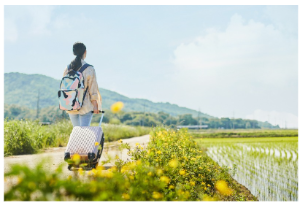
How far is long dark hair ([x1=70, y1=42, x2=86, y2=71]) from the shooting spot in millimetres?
4254

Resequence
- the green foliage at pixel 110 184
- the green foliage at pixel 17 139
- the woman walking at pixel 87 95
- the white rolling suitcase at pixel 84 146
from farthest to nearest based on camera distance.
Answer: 1. the green foliage at pixel 17 139
2. the woman walking at pixel 87 95
3. the white rolling suitcase at pixel 84 146
4. the green foliage at pixel 110 184

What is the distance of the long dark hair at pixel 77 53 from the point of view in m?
4.25

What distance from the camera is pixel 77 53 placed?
4.32 metres

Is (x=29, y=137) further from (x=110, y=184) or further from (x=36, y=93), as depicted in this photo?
(x=36, y=93)

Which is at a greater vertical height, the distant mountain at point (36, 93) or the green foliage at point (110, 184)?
the distant mountain at point (36, 93)

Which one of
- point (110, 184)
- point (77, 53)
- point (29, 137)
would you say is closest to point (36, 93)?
point (29, 137)

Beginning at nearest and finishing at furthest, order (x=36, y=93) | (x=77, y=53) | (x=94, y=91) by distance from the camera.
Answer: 1. (x=94, y=91)
2. (x=77, y=53)
3. (x=36, y=93)

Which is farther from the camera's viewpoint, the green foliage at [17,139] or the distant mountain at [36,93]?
the distant mountain at [36,93]

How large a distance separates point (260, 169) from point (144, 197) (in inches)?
208

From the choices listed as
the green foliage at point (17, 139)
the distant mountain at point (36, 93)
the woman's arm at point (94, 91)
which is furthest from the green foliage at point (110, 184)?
the distant mountain at point (36, 93)

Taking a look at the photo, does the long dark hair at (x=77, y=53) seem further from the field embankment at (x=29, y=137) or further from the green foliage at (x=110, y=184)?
the field embankment at (x=29, y=137)

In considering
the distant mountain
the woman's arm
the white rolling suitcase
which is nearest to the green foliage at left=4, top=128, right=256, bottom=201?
the white rolling suitcase

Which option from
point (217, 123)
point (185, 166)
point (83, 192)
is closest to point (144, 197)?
point (83, 192)

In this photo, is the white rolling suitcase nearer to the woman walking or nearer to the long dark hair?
the woman walking
